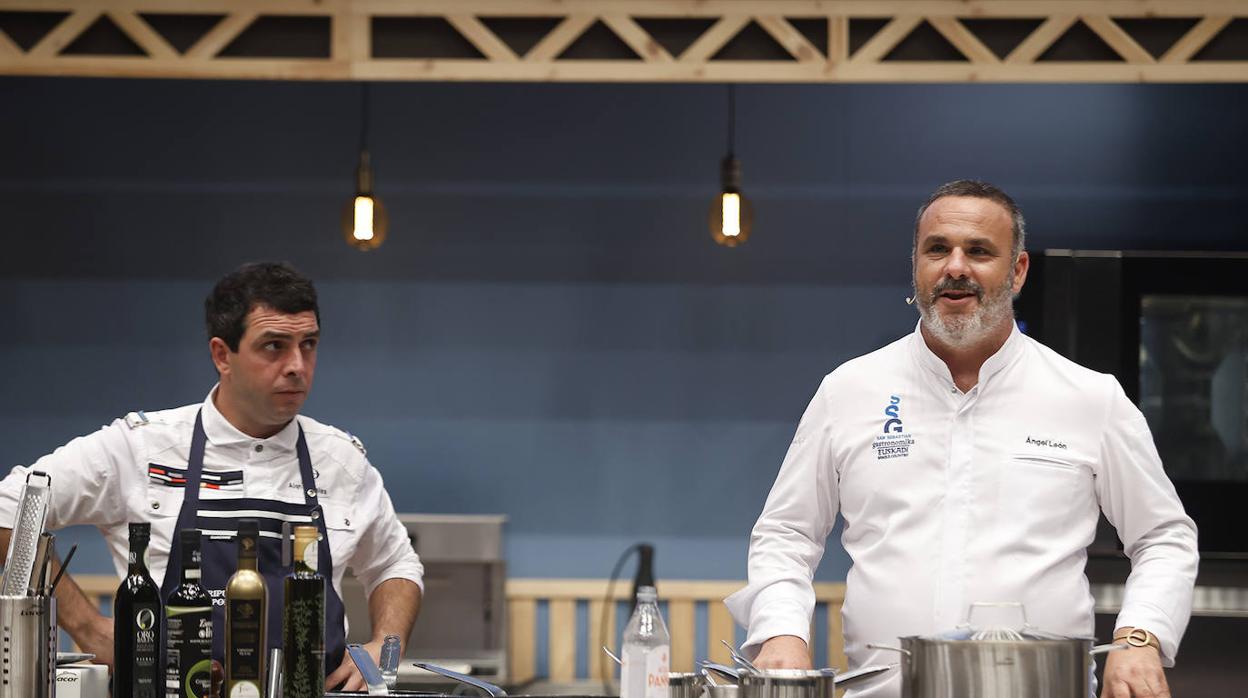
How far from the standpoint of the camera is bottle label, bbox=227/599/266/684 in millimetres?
2162

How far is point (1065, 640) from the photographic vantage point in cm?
193

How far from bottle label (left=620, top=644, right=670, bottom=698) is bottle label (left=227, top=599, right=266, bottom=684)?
0.54 metres

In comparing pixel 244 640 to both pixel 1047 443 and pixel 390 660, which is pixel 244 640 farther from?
pixel 1047 443

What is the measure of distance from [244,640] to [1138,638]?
1381 millimetres

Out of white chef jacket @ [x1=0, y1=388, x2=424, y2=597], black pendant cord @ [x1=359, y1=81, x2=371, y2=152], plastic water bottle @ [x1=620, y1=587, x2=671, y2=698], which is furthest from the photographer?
black pendant cord @ [x1=359, y1=81, x2=371, y2=152]

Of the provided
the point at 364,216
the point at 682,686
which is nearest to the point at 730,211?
the point at 364,216

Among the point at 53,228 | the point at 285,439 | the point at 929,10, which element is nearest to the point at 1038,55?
the point at 929,10

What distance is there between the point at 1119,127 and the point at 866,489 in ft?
10.0

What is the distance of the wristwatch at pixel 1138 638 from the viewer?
7.58 feet

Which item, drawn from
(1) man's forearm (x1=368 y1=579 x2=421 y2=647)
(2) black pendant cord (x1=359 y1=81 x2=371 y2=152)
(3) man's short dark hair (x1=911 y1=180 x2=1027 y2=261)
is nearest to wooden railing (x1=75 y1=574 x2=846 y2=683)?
(2) black pendant cord (x1=359 y1=81 x2=371 y2=152)

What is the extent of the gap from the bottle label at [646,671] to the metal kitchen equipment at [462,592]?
9.17 feet

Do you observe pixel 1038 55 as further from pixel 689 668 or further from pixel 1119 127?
pixel 689 668

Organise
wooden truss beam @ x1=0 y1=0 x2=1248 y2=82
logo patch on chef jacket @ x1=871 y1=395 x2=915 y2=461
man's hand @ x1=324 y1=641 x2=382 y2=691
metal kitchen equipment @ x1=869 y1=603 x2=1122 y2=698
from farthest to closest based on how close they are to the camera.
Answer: wooden truss beam @ x1=0 y1=0 x2=1248 y2=82 → man's hand @ x1=324 y1=641 x2=382 y2=691 → logo patch on chef jacket @ x1=871 y1=395 x2=915 y2=461 → metal kitchen equipment @ x1=869 y1=603 x2=1122 y2=698

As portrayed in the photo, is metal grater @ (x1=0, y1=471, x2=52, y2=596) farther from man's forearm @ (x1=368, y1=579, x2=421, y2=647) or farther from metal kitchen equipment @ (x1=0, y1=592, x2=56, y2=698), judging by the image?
man's forearm @ (x1=368, y1=579, x2=421, y2=647)
